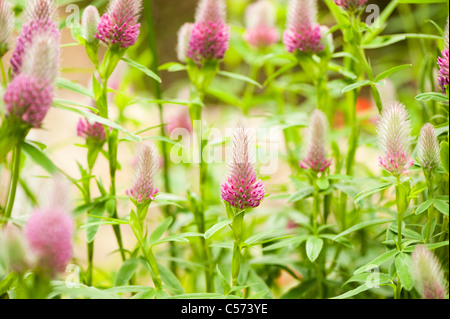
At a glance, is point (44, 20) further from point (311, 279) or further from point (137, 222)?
point (311, 279)

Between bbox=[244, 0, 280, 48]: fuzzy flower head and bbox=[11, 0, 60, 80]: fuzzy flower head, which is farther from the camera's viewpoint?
bbox=[244, 0, 280, 48]: fuzzy flower head

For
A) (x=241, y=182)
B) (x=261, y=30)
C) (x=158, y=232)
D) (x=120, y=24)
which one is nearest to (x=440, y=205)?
(x=241, y=182)

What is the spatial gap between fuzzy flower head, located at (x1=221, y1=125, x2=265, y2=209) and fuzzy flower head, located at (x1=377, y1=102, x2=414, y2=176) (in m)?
0.17

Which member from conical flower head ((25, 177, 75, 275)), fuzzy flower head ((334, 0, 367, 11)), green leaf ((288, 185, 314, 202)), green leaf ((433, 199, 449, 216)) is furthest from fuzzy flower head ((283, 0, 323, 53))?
conical flower head ((25, 177, 75, 275))

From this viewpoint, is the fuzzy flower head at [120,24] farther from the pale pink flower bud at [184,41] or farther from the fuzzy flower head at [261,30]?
the fuzzy flower head at [261,30]

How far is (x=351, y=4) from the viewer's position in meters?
Answer: 0.83

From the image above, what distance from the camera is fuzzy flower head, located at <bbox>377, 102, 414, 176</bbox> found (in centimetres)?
66

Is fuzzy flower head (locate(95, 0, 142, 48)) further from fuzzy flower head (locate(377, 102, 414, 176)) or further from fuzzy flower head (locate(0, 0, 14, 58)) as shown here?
fuzzy flower head (locate(377, 102, 414, 176))

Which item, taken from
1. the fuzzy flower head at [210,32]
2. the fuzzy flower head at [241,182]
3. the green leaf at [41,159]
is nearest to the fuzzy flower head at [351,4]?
the fuzzy flower head at [210,32]

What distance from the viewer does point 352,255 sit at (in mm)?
1119

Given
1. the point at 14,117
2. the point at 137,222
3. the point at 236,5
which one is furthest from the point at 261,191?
the point at 236,5

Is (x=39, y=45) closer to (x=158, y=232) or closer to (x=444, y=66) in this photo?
(x=158, y=232)

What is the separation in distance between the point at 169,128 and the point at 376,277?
81cm

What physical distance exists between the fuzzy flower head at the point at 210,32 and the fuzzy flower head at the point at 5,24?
36 cm
